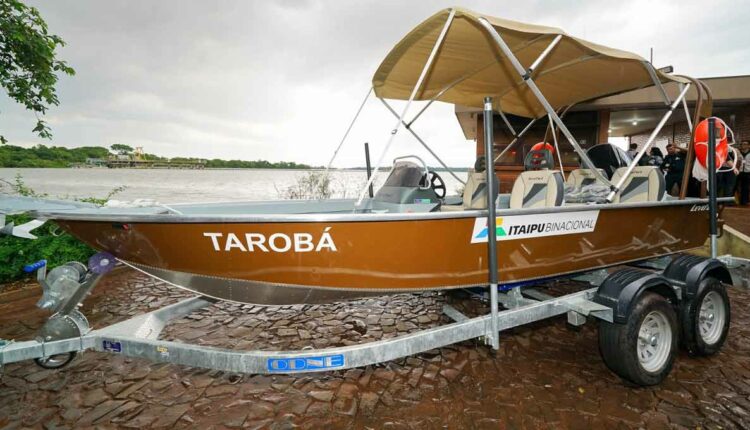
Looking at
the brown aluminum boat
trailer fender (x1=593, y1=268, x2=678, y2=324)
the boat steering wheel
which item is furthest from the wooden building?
trailer fender (x1=593, y1=268, x2=678, y2=324)

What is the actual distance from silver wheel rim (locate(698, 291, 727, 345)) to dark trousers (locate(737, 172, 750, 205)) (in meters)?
9.42

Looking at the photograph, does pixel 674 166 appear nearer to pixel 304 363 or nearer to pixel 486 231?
pixel 486 231

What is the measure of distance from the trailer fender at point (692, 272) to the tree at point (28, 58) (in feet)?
24.9

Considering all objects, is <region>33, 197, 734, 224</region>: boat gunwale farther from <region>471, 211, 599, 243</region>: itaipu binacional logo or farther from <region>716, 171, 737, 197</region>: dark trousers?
<region>716, 171, 737, 197</region>: dark trousers

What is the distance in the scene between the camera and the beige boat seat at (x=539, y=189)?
312 cm

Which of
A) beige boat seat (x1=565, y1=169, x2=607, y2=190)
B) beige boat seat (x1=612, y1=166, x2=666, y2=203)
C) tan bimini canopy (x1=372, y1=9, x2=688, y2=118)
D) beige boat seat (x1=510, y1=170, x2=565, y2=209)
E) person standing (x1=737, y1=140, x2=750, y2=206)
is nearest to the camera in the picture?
tan bimini canopy (x1=372, y1=9, x2=688, y2=118)

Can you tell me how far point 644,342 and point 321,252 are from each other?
2402 mm

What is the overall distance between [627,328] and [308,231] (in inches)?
86.3

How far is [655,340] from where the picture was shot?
2.55m

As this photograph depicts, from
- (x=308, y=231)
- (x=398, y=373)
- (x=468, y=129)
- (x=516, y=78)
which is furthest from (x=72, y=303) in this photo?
(x=468, y=129)

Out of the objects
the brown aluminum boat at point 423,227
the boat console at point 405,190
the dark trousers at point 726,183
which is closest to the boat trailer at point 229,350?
the brown aluminum boat at point 423,227

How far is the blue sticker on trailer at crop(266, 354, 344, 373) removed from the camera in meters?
1.96

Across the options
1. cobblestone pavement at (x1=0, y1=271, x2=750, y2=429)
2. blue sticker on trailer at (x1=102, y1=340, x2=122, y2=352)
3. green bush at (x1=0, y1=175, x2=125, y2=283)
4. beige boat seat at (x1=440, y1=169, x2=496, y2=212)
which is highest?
beige boat seat at (x1=440, y1=169, x2=496, y2=212)

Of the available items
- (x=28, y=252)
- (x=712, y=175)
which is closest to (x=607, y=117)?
(x=712, y=175)
